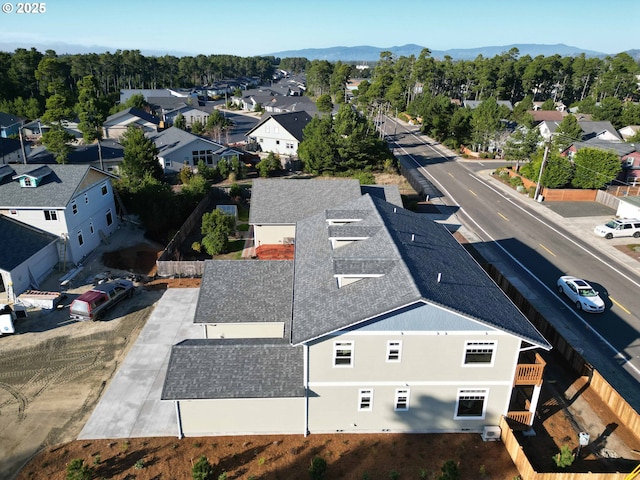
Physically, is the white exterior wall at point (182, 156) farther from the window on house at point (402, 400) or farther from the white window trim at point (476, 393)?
the white window trim at point (476, 393)

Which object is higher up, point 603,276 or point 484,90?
point 484,90

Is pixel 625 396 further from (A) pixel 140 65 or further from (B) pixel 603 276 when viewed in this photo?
(A) pixel 140 65

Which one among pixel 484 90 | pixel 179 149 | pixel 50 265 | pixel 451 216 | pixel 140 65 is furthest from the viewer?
pixel 140 65

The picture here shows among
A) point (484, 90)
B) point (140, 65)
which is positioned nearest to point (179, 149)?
point (484, 90)

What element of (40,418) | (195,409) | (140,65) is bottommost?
(40,418)

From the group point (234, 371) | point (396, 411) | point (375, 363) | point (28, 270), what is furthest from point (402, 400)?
point (28, 270)

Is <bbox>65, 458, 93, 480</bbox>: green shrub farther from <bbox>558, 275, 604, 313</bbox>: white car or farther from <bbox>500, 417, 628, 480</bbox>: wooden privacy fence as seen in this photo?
<bbox>558, 275, 604, 313</bbox>: white car
